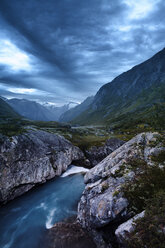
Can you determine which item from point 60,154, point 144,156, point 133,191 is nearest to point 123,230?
point 133,191

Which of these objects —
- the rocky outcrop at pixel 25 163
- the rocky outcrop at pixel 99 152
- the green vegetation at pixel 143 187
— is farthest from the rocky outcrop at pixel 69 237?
the rocky outcrop at pixel 99 152

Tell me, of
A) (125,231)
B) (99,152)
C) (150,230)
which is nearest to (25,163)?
(125,231)

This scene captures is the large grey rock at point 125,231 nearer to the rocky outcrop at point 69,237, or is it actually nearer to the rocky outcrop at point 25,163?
the rocky outcrop at point 69,237

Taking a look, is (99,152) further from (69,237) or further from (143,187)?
(143,187)

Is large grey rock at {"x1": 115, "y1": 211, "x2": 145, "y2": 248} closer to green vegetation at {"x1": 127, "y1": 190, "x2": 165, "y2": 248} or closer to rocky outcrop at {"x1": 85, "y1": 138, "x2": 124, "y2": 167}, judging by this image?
green vegetation at {"x1": 127, "y1": 190, "x2": 165, "y2": 248}

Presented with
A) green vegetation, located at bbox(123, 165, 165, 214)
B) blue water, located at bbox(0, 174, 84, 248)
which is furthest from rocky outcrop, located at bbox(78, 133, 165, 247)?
blue water, located at bbox(0, 174, 84, 248)

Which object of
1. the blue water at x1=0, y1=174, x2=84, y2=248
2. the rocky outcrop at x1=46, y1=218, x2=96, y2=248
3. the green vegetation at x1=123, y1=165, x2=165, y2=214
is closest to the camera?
the green vegetation at x1=123, y1=165, x2=165, y2=214
